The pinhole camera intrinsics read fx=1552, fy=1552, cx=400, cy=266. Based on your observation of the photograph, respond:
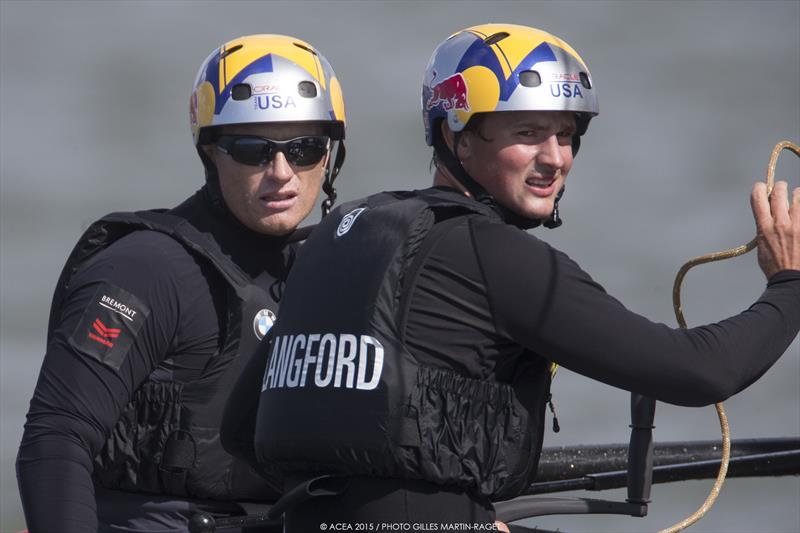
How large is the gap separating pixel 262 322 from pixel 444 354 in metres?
1.16

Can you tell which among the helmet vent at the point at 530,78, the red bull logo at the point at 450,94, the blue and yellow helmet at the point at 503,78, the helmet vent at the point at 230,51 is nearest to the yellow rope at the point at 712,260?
the blue and yellow helmet at the point at 503,78

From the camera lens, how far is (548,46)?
4.34 metres

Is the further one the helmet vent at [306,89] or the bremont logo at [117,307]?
the helmet vent at [306,89]

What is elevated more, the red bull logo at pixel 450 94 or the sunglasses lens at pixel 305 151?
the red bull logo at pixel 450 94

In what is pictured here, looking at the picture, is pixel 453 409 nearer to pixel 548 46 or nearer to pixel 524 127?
pixel 524 127

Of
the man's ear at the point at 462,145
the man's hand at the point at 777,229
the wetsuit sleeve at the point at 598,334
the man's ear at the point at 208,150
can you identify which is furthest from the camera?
the man's ear at the point at 208,150

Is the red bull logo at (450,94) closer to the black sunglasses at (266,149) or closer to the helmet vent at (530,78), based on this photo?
the helmet vent at (530,78)

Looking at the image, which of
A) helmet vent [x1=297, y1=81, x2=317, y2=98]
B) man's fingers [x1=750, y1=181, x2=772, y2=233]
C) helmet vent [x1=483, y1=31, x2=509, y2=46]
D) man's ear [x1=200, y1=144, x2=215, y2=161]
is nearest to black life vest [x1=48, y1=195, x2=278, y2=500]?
man's ear [x1=200, y1=144, x2=215, y2=161]

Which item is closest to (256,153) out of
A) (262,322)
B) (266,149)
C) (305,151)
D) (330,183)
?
(266,149)

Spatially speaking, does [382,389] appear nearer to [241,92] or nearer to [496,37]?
[496,37]

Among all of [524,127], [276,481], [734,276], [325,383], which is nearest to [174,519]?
[276,481]

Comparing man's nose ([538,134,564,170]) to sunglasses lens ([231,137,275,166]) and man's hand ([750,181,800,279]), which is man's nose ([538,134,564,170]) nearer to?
man's hand ([750,181,800,279])

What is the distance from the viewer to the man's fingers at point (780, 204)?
391 cm

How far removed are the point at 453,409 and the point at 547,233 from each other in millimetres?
7019
